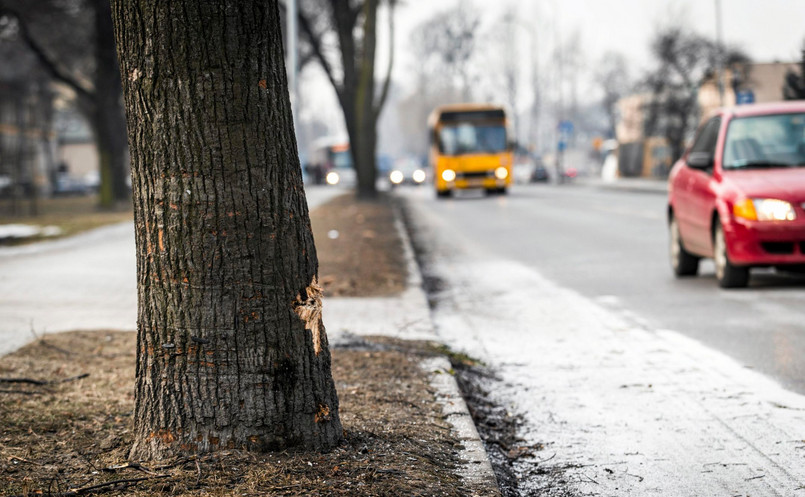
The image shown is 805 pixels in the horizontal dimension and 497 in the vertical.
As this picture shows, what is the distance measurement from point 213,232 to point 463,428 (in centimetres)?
158

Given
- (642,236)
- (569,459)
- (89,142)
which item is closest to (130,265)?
(642,236)

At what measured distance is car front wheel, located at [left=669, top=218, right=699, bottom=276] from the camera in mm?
11242

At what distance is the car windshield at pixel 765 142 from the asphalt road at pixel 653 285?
1.21 metres

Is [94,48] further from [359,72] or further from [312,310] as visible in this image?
[312,310]

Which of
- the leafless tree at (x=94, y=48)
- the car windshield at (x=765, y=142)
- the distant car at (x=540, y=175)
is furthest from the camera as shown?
the distant car at (x=540, y=175)

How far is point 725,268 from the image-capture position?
32.6 ft

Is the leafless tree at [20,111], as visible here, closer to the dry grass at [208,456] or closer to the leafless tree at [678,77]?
the dry grass at [208,456]

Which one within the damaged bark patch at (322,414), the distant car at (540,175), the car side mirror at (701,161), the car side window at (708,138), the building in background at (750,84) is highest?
the building in background at (750,84)

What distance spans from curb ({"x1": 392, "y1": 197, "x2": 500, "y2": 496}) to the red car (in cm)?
401

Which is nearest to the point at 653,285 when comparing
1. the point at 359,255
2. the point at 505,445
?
the point at 359,255

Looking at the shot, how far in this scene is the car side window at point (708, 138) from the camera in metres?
10.7

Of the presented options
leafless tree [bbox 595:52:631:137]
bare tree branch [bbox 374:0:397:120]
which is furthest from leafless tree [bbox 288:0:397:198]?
leafless tree [bbox 595:52:631:137]

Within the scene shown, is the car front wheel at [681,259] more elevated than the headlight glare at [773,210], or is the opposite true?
the headlight glare at [773,210]

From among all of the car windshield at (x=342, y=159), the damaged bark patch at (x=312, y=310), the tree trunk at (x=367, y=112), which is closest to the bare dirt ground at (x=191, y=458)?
the damaged bark patch at (x=312, y=310)
